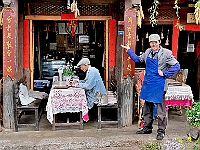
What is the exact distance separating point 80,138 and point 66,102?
3.20 feet

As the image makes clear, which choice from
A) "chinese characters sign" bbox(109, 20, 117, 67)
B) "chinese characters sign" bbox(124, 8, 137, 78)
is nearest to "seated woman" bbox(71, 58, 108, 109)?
"chinese characters sign" bbox(124, 8, 137, 78)

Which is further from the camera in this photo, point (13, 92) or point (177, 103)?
point (177, 103)

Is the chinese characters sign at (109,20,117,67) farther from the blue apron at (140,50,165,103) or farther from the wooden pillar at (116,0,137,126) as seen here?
the blue apron at (140,50,165,103)

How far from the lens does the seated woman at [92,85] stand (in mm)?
7891

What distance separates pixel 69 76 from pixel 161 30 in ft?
11.8

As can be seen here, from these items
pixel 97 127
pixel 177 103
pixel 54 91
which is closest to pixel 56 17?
pixel 54 91

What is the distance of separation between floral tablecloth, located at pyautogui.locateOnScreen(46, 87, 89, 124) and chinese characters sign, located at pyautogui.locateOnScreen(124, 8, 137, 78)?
3.78ft

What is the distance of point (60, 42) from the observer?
41.3ft

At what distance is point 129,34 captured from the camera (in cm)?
774

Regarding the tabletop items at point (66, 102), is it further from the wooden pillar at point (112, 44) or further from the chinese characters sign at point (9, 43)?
the wooden pillar at point (112, 44)

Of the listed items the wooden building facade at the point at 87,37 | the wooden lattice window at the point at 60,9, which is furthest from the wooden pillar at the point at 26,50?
the wooden lattice window at the point at 60,9

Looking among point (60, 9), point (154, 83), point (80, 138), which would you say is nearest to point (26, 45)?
point (60, 9)

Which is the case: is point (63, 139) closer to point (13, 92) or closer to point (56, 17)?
point (13, 92)

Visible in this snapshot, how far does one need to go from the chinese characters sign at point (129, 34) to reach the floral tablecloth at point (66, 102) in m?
1.15
